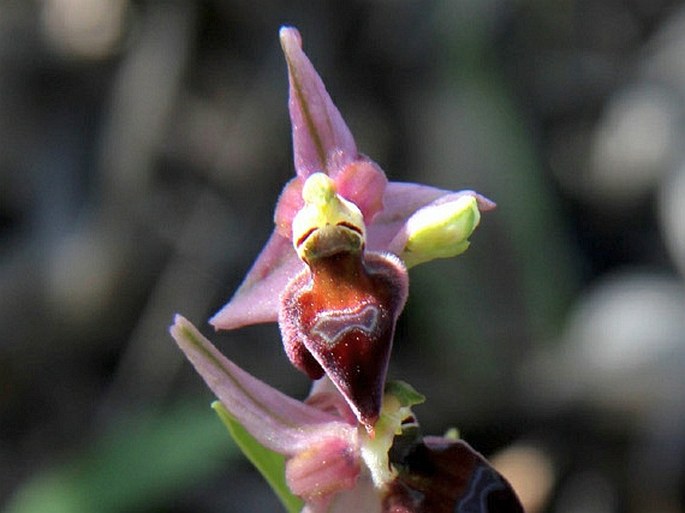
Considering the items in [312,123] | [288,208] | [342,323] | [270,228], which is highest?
[312,123]

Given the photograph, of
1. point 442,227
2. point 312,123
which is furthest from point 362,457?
point 312,123

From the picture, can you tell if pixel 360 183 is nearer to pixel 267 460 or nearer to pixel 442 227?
pixel 442 227

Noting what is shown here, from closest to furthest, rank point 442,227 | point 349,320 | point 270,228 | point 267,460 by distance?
point 349,320, point 442,227, point 267,460, point 270,228

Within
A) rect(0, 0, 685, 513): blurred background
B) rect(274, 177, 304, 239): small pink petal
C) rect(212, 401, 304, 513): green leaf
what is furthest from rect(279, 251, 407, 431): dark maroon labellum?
rect(0, 0, 685, 513): blurred background

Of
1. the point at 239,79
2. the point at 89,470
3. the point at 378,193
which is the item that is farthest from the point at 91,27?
the point at 378,193

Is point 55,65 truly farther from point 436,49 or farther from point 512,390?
point 512,390

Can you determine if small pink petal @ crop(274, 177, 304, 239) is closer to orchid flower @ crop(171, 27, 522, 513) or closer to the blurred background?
orchid flower @ crop(171, 27, 522, 513)
